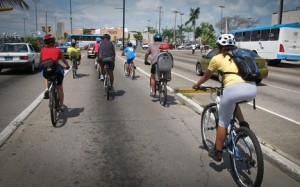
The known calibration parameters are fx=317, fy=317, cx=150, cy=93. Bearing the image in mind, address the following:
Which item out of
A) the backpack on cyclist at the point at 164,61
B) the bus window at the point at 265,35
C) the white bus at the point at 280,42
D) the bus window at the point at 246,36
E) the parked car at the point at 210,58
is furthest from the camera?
the bus window at the point at 246,36

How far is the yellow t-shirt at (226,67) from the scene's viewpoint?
415 cm

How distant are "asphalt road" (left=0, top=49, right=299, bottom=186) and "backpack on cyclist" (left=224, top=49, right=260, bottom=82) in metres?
1.42

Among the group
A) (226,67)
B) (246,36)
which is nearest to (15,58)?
(226,67)

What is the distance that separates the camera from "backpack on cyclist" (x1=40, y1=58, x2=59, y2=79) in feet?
22.1

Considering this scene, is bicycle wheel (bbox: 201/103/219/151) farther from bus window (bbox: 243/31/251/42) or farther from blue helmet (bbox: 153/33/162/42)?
bus window (bbox: 243/31/251/42)

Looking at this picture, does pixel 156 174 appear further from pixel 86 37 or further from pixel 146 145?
pixel 86 37

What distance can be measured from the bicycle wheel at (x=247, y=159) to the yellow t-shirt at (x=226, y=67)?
635 mm

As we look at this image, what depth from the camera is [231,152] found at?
168 inches

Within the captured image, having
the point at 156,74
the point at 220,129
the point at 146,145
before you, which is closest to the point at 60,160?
the point at 146,145

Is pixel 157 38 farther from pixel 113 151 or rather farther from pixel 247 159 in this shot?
pixel 247 159

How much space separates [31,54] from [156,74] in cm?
1057

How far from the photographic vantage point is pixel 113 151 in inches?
210

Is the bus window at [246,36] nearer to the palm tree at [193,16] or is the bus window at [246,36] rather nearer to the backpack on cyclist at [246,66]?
the backpack on cyclist at [246,66]

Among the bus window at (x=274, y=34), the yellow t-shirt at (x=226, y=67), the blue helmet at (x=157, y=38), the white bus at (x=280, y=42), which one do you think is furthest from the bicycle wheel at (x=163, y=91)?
the bus window at (x=274, y=34)
